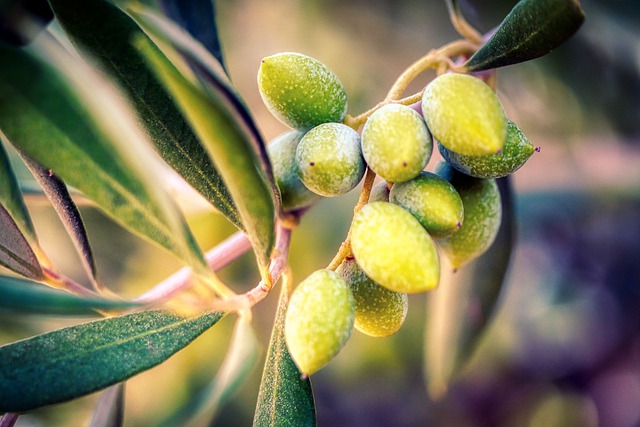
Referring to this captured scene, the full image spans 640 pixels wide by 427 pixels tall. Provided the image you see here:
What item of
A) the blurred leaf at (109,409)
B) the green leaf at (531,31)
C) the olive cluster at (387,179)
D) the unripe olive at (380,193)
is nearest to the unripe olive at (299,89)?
the olive cluster at (387,179)

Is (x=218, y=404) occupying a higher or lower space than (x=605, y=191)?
higher

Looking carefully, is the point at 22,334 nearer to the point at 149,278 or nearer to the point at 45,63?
the point at 149,278

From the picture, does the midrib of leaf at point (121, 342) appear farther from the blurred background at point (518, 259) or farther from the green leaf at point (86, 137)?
the blurred background at point (518, 259)

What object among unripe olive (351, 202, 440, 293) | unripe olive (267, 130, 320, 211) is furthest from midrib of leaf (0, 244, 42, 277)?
unripe olive (351, 202, 440, 293)

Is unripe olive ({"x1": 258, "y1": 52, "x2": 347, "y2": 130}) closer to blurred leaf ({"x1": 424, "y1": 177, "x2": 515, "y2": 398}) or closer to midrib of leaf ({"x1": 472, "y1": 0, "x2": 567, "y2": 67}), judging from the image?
midrib of leaf ({"x1": 472, "y1": 0, "x2": 567, "y2": 67})

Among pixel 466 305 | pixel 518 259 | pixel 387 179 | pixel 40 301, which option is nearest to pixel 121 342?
pixel 40 301

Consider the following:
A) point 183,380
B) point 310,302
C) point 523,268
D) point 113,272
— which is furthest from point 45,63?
point 523,268

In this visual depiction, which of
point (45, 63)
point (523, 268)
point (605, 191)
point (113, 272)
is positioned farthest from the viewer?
point (523, 268)
